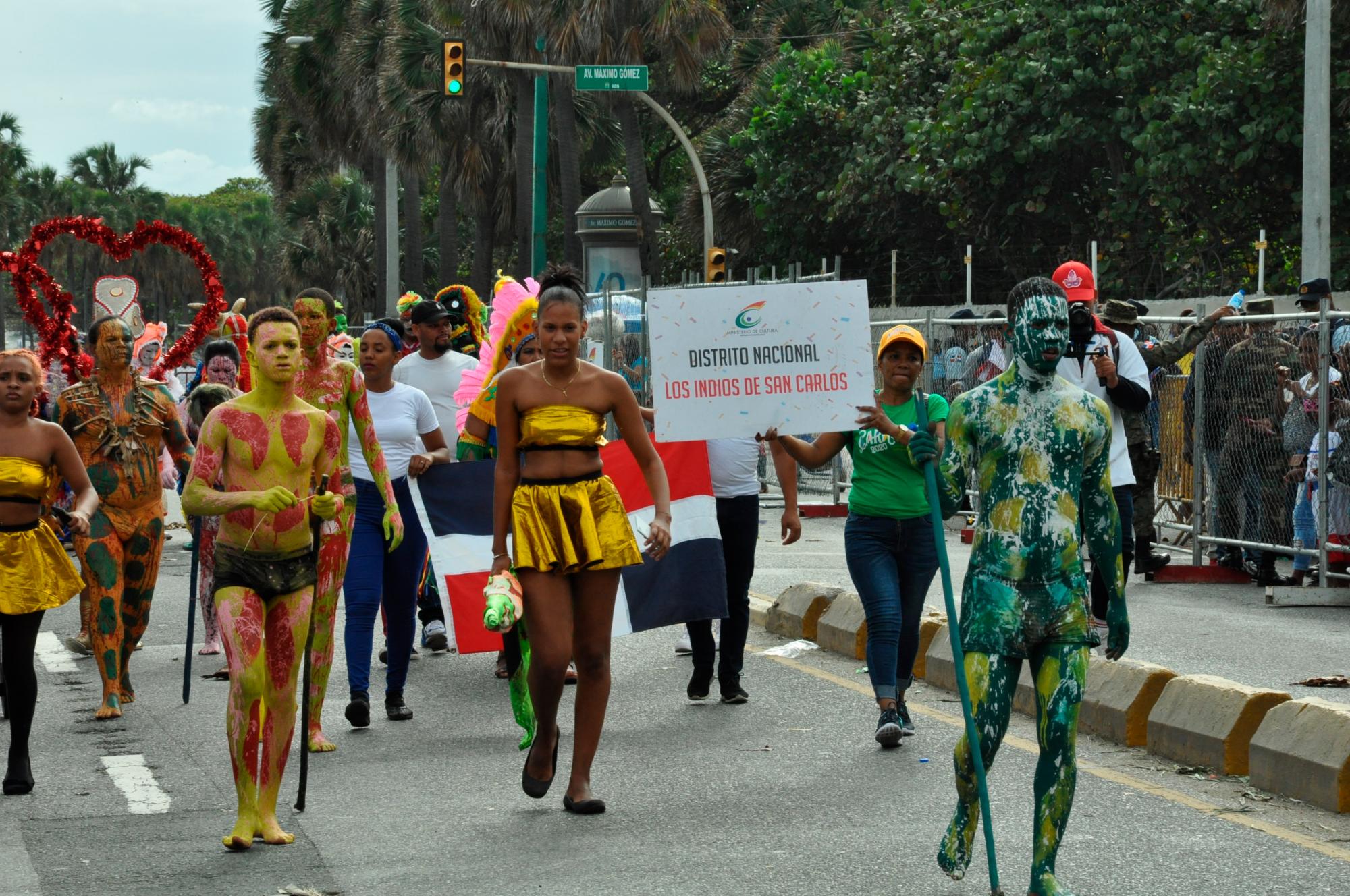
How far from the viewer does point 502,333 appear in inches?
367

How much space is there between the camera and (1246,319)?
12602 millimetres

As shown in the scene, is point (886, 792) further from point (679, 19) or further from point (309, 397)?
point (679, 19)

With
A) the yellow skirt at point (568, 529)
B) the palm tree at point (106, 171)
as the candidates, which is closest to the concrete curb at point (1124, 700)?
the yellow skirt at point (568, 529)

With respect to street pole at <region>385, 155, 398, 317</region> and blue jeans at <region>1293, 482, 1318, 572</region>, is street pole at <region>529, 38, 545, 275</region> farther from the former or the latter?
blue jeans at <region>1293, 482, 1318, 572</region>

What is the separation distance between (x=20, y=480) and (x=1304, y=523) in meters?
8.39

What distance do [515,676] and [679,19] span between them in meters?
24.5

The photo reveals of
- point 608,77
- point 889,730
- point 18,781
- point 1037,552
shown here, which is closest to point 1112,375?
point 889,730

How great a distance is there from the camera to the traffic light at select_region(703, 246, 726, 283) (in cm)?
2608

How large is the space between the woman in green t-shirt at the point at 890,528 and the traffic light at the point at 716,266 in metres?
17.8

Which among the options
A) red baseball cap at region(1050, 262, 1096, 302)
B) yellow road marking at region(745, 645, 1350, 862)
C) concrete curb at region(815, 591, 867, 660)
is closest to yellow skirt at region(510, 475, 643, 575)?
yellow road marking at region(745, 645, 1350, 862)

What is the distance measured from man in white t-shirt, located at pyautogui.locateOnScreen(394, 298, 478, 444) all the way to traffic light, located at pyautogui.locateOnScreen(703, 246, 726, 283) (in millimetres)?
15166

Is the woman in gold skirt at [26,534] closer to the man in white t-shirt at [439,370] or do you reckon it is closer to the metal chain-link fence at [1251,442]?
the man in white t-shirt at [439,370]

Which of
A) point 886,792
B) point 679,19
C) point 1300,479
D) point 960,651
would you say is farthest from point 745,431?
point 679,19

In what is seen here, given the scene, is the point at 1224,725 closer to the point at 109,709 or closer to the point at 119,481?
the point at 109,709
